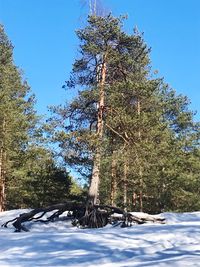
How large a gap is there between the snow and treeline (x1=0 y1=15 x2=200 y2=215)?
741cm

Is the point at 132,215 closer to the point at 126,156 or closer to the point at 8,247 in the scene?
the point at 126,156

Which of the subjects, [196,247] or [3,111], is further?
[3,111]

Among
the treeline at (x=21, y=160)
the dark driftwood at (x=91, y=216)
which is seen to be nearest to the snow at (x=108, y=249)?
the dark driftwood at (x=91, y=216)

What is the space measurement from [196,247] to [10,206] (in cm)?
2750

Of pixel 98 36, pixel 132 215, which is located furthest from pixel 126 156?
pixel 98 36

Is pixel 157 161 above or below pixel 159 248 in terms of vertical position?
above

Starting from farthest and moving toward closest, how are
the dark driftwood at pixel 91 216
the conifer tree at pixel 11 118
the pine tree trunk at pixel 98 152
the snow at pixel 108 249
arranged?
the conifer tree at pixel 11 118
the pine tree trunk at pixel 98 152
the dark driftwood at pixel 91 216
the snow at pixel 108 249

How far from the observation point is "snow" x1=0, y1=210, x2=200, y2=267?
6.27 m

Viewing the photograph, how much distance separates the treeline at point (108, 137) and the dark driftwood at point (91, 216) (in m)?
1.25

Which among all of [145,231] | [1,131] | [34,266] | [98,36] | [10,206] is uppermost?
[98,36]

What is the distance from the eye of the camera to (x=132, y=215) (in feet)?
45.7

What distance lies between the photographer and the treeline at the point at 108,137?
16.9 metres

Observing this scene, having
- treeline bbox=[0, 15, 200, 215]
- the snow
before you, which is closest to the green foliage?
treeline bbox=[0, 15, 200, 215]

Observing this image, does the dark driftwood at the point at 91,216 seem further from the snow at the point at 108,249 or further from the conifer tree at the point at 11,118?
the conifer tree at the point at 11,118
